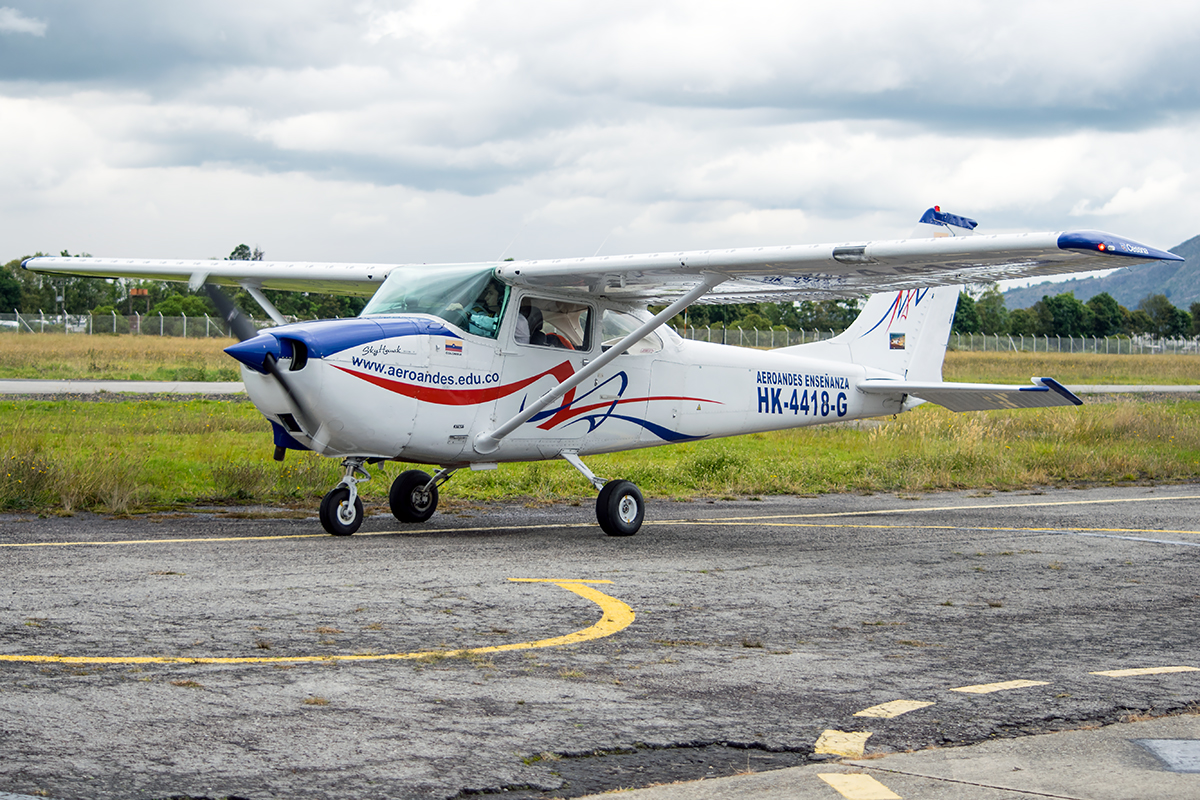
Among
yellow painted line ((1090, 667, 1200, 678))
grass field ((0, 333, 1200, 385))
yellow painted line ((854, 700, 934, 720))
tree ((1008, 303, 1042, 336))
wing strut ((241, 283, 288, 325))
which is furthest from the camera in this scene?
tree ((1008, 303, 1042, 336))

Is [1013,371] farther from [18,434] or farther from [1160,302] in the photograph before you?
[1160,302]

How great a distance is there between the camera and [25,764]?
396 centimetres

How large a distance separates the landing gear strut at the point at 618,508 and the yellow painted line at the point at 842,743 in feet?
22.9

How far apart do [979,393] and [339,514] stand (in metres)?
7.86

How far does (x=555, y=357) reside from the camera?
12.1 m

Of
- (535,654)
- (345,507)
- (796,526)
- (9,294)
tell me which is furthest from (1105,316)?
(535,654)

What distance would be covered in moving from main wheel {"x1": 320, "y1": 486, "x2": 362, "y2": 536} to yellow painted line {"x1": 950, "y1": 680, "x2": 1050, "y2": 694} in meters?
6.77

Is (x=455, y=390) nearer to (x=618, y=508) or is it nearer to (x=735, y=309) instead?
(x=618, y=508)

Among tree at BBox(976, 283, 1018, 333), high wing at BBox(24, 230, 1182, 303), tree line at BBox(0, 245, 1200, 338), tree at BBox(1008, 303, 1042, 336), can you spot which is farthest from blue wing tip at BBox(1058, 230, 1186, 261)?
tree at BBox(1008, 303, 1042, 336)

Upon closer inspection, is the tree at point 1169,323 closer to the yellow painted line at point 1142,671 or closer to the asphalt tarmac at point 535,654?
the asphalt tarmac at point 535,654

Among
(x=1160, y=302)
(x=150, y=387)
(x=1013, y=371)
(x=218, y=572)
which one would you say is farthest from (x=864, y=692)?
(x=1160, y=302)

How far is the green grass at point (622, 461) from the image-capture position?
13344 mm

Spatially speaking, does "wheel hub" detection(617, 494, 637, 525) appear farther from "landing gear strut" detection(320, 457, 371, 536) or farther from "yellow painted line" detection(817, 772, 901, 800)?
"yellow painted line" detection(817, 772, 901, 800)

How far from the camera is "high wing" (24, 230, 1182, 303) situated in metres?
9.70
